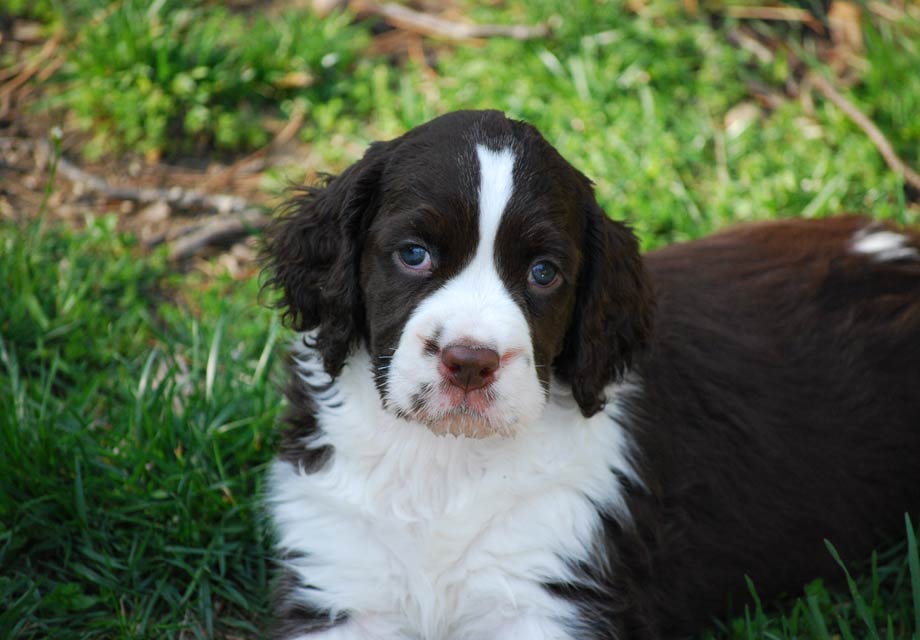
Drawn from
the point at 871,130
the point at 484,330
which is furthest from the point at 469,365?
the point at 871,130

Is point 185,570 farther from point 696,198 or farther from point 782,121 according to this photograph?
point 782,121

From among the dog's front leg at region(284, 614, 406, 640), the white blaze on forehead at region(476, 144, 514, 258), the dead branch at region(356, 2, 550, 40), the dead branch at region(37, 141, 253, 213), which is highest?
the white blaze on forehead at region(476, 144, 514, 258)

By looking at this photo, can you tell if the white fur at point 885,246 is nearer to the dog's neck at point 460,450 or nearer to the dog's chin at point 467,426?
the dog's neck at point 460,450

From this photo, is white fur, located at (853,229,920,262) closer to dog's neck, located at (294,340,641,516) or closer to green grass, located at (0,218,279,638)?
dog's neck, located at (294,340,641,516)

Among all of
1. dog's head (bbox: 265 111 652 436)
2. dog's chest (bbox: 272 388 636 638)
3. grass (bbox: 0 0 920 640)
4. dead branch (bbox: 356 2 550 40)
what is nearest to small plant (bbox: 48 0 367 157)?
grass (bbox: 0 0 920 640)

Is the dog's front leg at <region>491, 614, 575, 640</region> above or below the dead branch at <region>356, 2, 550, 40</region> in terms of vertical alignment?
below

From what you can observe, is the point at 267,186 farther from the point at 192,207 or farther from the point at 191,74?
the point at 191,74

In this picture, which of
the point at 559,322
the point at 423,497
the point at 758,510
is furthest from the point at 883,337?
the point at 423,497
